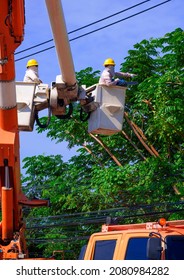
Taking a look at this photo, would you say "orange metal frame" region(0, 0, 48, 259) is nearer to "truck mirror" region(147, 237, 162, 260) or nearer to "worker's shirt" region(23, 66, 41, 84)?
"worker's shirt" region(23, 66, 41, 84)

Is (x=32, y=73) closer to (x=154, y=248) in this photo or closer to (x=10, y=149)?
(x=10, y=149)

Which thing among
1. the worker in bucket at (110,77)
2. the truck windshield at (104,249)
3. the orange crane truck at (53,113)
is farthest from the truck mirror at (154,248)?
the worker in bucket at (110,77)

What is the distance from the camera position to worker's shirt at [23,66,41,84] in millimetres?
10781

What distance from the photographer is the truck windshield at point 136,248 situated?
8617 millimetres

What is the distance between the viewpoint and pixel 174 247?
8.41 m

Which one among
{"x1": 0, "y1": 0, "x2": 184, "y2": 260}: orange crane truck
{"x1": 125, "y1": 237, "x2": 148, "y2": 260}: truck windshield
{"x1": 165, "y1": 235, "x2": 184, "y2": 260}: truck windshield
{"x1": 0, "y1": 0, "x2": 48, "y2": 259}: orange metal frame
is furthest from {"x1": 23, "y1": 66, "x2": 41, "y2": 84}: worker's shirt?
{"x1": 165, "y1": 235, "x2": 184, "y2": 260}: truck windshield

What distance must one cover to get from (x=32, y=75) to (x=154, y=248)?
3886mm

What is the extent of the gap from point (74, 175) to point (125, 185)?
315cm

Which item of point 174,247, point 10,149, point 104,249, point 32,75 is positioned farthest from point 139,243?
point 32,75

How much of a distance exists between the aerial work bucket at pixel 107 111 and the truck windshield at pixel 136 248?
2232 millimetres

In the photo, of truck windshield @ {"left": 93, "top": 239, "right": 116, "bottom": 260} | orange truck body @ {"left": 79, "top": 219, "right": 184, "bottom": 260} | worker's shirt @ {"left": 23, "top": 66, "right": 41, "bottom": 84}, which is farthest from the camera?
worker's shirt @ {"left": 23, "top": 66, "right": 41, "bottom": 84}

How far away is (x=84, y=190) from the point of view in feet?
72.5
